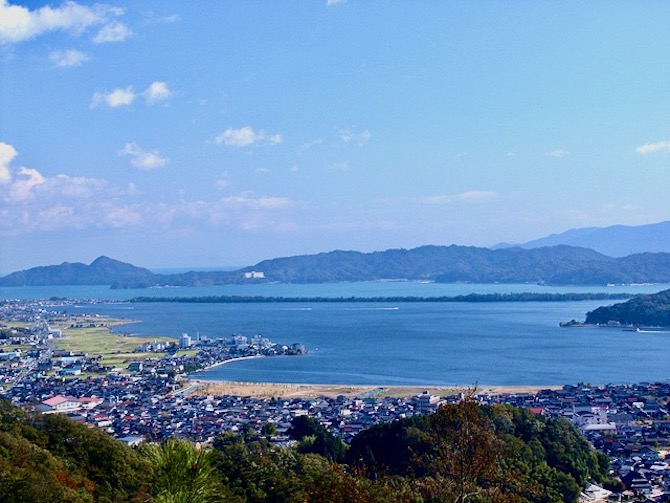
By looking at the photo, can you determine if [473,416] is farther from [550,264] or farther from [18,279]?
[18,279]

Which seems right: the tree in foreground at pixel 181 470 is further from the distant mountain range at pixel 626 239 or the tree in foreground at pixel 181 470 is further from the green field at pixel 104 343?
the distant mountain range at pixel 626 239

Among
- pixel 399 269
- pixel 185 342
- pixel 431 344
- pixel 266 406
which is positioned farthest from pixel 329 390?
pixel 399 269

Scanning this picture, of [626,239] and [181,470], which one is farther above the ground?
[626,239]

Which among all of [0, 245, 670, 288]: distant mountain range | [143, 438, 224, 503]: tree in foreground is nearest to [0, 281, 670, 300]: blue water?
[0, 245, 670, 288]: distant mountain range

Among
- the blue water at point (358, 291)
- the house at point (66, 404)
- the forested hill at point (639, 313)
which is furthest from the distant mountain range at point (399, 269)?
the house at point (66, 404)

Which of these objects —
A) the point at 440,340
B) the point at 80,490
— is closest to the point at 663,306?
the point at 440,340

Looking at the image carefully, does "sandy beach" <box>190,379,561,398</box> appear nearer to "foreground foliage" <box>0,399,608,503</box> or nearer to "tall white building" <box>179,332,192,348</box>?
"foreground foliage" <box>0,399,608,503</box>

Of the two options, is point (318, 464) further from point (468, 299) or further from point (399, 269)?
point (399, 269)
